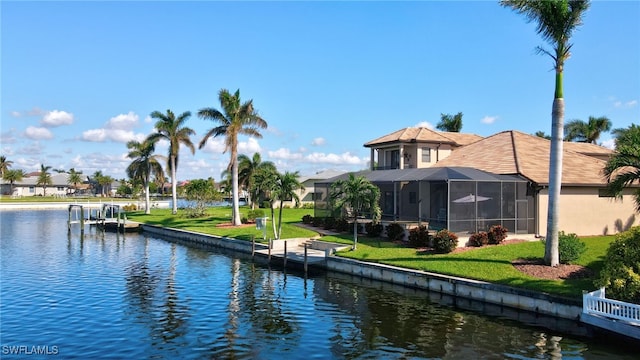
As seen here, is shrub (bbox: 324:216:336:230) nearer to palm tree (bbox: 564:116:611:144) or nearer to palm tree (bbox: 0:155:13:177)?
palm tree (bbox: 564:116:611:144)

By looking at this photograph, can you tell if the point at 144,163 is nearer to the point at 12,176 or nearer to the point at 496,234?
A: the point at 496,234

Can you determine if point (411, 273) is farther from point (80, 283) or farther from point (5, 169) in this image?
point (5, 169)

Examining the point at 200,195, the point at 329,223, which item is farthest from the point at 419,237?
the point at 200,195

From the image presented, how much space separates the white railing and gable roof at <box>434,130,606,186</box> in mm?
15428

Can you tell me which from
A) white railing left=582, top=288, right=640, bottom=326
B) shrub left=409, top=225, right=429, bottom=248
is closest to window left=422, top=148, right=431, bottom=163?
shrub left=409, top=225, right=429, bottom=248

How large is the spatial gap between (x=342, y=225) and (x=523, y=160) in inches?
578

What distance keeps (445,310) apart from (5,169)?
153 meters

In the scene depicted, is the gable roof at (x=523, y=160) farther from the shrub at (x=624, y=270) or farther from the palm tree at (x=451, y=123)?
the palm tree at (x=451, y=123)

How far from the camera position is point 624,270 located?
17047 mm

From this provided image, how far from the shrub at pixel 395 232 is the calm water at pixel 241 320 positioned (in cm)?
650

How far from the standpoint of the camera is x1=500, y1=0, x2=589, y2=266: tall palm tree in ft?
71.3

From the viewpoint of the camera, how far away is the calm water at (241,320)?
1520 cm

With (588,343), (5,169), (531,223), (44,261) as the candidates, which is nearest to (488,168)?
(531,223)

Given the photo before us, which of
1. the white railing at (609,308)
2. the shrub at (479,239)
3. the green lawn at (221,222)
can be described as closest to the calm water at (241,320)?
the white railing at (609,308)
